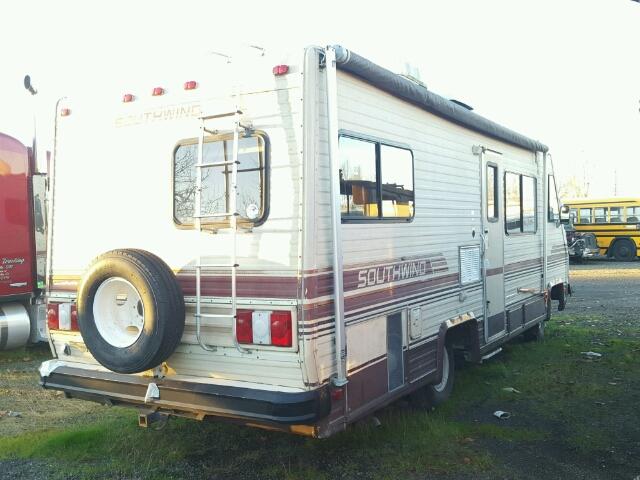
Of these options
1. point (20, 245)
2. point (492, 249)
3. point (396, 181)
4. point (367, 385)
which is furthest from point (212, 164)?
point (20, 245)

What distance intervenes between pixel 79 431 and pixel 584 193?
2116 inches

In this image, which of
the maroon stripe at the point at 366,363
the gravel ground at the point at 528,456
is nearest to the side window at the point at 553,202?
the gravel ground at the point at 528,456

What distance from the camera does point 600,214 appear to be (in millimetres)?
24297

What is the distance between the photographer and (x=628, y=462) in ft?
15.4

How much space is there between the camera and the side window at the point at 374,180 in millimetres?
4348

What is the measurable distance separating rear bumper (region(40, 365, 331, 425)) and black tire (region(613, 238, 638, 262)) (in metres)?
23.0

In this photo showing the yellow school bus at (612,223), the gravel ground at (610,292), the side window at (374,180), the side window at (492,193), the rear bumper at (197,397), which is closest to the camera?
the rear bumper at (197,397)

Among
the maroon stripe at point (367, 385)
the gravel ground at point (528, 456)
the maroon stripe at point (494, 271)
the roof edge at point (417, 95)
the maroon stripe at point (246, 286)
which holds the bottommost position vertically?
the gravel ground at point (528, 456)

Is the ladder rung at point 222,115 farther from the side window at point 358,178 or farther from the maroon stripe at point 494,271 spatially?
the maroon stripe at point 494,271

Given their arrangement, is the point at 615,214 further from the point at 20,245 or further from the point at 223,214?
the point at 223,214

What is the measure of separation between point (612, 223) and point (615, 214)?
36 cm

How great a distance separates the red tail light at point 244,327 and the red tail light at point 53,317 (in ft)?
5.63

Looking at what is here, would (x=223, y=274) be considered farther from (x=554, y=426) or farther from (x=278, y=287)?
(x=554, y=426)

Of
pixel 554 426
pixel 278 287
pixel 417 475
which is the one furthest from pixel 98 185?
pixel 554 426
